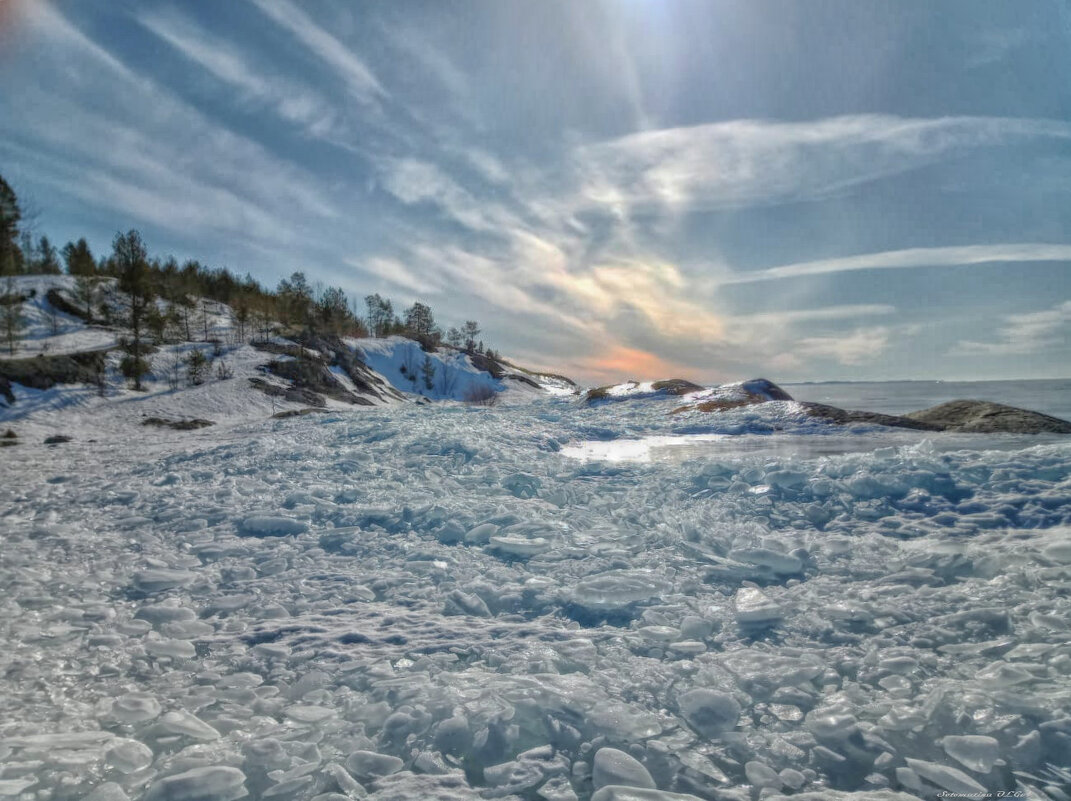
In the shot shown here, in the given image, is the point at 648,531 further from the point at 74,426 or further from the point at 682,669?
the point at 74,426

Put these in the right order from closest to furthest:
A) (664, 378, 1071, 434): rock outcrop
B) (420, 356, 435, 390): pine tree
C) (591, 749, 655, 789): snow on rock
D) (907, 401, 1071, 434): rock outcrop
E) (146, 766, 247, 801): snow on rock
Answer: (146, 766, 247, 801): snow on rock < (591, 749, 655, 789): snow on rock < (907, 401, 1071, 434): rock outcrop < (664, 378, 1071, 434): rock outcrop < (420, 356, 435, 390): pine tree

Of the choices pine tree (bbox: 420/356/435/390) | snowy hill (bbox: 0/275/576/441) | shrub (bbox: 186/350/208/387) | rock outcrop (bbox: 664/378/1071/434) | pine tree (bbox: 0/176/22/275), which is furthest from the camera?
pine tree (bbox: 420/356/435/390)

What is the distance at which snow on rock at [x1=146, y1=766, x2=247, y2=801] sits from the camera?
7.50 ft

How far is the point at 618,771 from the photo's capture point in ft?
8.14

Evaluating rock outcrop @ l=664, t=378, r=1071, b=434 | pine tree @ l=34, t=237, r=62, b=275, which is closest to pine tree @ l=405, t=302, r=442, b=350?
pine tree @ l=34, t=237, r=62, b=275

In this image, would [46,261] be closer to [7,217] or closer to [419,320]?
[7,217]

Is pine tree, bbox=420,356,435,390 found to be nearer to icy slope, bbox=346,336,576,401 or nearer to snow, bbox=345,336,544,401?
icy slope, bbox=346,336,576,401

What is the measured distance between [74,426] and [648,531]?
26.1 meters

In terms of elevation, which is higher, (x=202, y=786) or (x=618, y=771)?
(x=618, y=771)

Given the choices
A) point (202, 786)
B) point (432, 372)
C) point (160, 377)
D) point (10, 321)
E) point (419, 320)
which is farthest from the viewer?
point (419, 320)

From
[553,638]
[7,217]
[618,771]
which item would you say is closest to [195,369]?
[7,217]

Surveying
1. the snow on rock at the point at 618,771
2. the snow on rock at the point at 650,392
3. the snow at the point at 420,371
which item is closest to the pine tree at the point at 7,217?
the snow at the point at 420,371

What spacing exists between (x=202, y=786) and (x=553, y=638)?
90.7 inches

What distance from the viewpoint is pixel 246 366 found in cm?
3709
